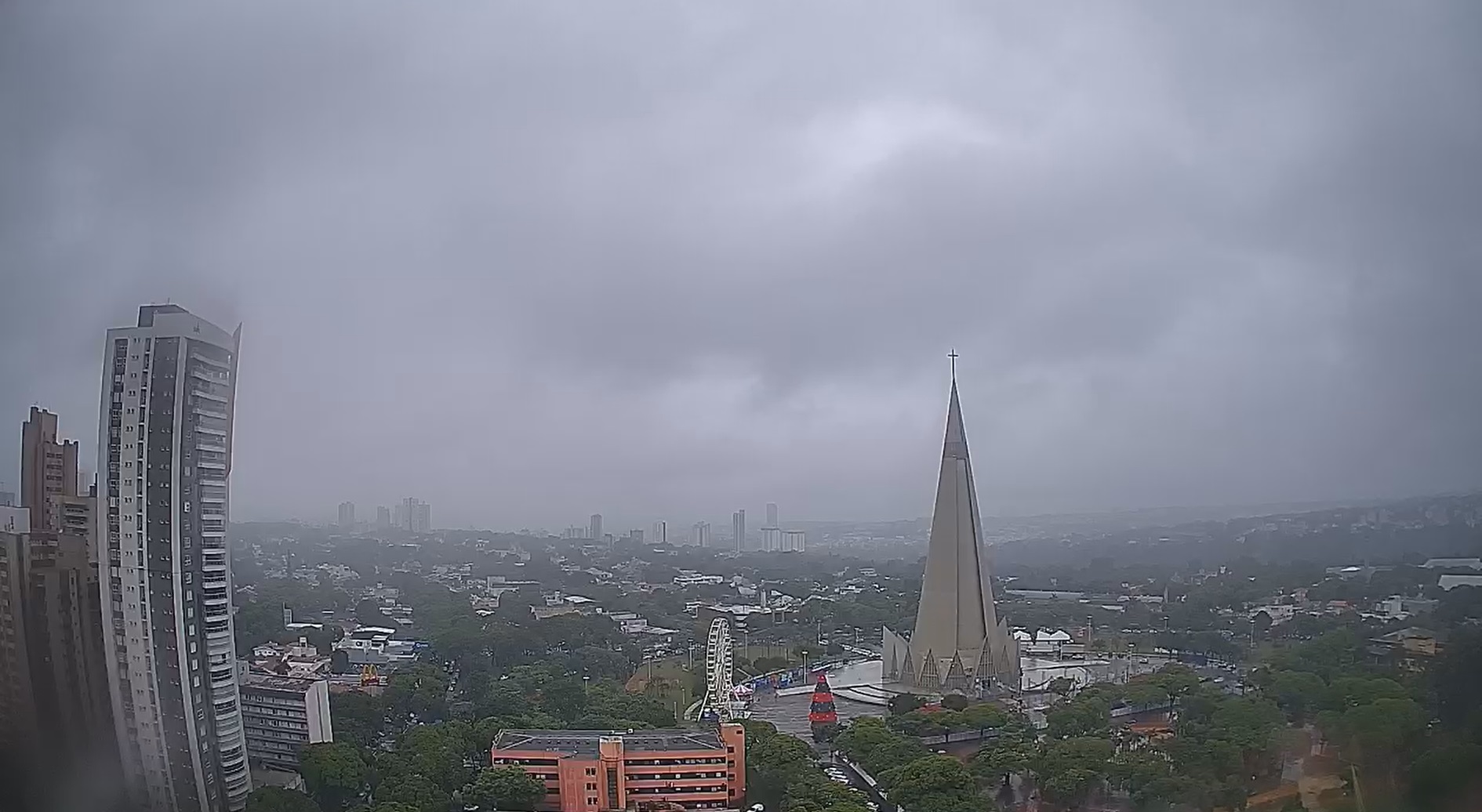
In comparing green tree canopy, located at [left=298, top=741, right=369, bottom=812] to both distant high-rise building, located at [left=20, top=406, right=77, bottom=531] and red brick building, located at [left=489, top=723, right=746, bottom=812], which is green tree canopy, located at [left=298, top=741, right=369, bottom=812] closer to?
red brick building, located at [left=489, top=723, right=746, bottom=812]

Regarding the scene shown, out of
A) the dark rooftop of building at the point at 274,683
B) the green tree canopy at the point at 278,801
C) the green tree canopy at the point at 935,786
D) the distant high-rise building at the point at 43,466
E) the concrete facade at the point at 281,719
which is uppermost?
the distant high-rise building at the point at 43,466

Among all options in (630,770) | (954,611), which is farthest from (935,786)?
(954,611)

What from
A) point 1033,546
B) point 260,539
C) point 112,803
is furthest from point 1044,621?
point 112,803

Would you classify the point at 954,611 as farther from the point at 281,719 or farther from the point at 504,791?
the point at 281,719

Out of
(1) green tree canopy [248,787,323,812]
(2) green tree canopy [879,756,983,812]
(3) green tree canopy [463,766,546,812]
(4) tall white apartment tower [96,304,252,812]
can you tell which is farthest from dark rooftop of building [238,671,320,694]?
(2) green tree canopy [879,756,983,812]

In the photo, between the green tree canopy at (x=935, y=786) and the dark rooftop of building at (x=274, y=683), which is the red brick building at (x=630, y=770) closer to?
the green tree canopy at (x=935, y=786)

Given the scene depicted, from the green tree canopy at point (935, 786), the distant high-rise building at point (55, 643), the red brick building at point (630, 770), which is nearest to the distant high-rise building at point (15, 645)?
the distant high-rise building at point (55, 643)
